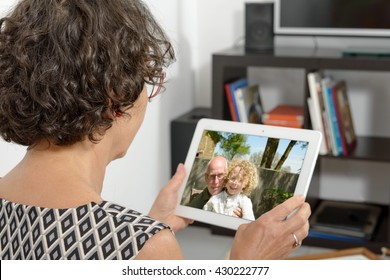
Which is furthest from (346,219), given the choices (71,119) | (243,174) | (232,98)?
(71,119)

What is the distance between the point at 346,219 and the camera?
3.07 metres

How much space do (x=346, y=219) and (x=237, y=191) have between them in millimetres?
1721

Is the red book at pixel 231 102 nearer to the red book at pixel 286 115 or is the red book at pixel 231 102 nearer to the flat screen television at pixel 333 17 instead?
the red book at pixel 286 115

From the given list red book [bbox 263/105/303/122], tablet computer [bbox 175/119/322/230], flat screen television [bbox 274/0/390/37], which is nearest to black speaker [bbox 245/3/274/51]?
flat screen television [bbox 274/0/390/37]

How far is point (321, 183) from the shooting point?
3355mm

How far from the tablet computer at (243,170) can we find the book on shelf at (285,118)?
4.90 feet

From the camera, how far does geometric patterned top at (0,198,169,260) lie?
0.95m

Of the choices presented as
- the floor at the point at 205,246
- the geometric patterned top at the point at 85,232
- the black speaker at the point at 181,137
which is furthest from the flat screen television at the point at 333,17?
the geometric patterned top at the point at 85,232

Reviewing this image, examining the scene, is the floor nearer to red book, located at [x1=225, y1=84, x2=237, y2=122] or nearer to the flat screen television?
red book, located at [x1=225, y1=84, x2=237, y2=122]

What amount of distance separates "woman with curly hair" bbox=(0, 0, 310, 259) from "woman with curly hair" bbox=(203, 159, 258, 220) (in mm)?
403

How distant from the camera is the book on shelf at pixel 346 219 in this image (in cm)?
298

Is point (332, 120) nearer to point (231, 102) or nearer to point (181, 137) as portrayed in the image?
point (231, 102)
